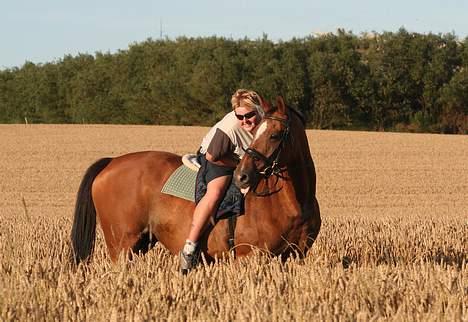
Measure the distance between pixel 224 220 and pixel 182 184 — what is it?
63 centimetres

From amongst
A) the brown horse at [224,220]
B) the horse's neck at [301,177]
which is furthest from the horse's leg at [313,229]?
the horse's neck at [301,177]

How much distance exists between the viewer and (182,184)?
8.42m

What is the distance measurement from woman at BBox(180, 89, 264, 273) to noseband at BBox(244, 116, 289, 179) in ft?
0.70

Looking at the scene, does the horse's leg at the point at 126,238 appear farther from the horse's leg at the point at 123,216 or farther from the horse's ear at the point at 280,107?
the horse's ear at the point at 280,107

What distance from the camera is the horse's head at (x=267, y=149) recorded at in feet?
23.4

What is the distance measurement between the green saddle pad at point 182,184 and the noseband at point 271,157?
946mm

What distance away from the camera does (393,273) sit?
6.77m

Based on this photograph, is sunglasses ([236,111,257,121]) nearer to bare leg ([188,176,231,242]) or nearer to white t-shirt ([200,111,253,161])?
white t-shirt ([200,111,253,161])

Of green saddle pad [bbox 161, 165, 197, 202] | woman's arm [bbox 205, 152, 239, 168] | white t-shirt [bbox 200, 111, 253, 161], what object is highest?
white t-shirt [bbox 200, 111, 253, 161]

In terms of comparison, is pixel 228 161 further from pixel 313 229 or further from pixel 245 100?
pixel 313 229

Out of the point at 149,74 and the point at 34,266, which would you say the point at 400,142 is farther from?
the point at 34,266

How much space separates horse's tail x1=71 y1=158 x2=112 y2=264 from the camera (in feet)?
29.7

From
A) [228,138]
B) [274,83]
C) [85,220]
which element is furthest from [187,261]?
[274,83]

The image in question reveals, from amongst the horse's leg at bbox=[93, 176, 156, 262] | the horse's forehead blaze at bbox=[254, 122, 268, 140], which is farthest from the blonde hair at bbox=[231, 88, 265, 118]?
the horse's leg at bbox=[93, 176, 156, 262]
